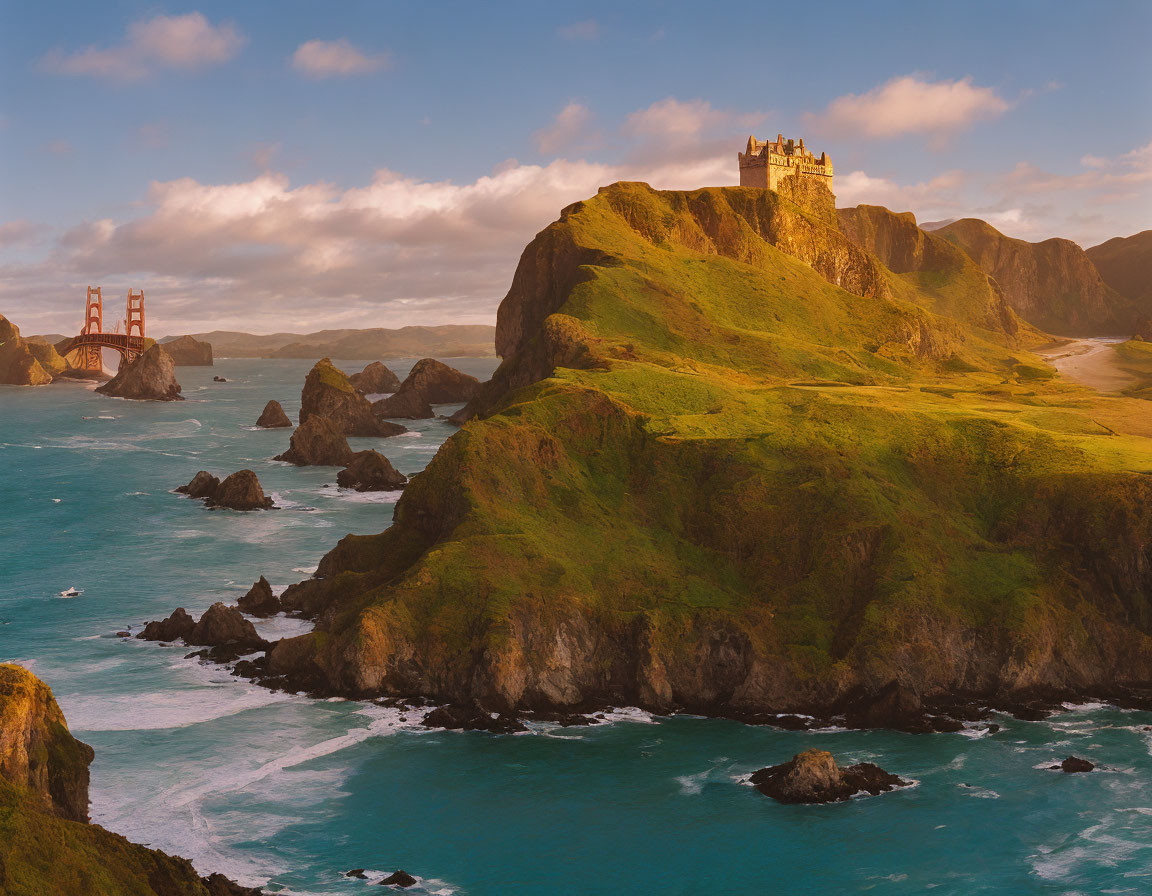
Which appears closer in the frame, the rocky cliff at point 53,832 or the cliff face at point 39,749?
the rocky cliff at point 53,832

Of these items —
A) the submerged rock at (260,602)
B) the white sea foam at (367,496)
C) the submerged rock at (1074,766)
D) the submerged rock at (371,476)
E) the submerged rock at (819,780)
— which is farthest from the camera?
the submerged rock at (371,476)

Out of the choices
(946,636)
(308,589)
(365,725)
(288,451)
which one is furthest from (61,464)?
(946,636)

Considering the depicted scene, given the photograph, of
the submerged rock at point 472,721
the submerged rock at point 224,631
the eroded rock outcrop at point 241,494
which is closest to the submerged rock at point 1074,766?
the submerged rock at point 472,721

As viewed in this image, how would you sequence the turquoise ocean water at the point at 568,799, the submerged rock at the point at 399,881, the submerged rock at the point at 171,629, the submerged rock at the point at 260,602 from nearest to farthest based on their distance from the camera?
the submerged rock at the point at 399,881 → the turquoise ocean water at the point at 568,799 → the submerged rock at the point at 171,629 → the submerged rock at the point at 260,602

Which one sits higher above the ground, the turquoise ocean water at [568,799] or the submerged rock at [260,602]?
the submerged rock at [260,602]

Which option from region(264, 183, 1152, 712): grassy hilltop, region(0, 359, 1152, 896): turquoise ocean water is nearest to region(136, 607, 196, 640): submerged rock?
region(0, 359, 1152, 896): turquoise ocean water

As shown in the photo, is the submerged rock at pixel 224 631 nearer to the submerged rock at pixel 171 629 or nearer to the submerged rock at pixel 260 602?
the submerged rock at pixel 171 629

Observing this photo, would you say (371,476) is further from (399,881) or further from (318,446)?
(399,881)
